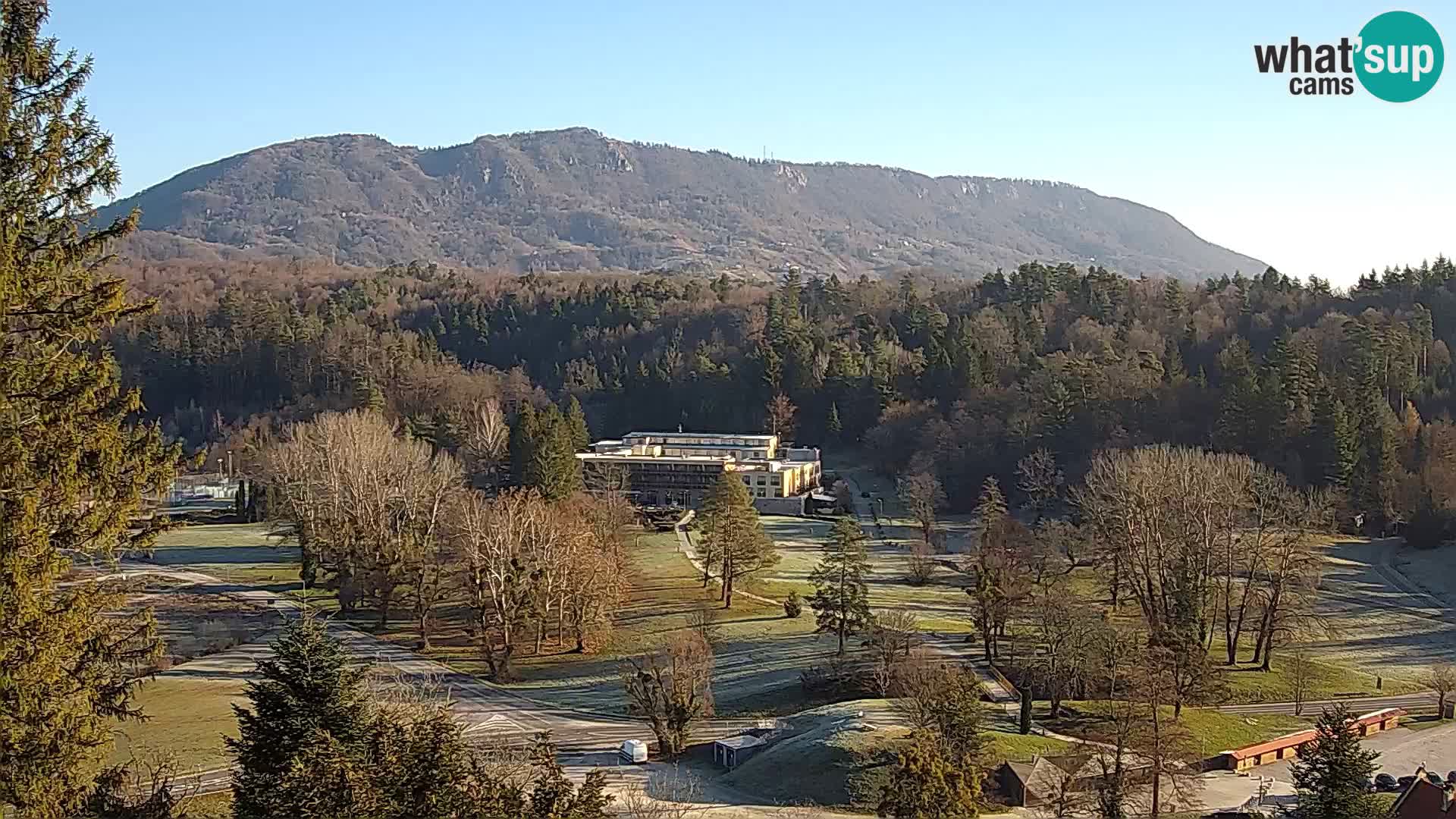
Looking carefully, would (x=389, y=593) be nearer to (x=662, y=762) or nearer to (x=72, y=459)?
(x=662, y=762)

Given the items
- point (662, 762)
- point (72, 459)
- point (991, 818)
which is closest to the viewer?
point (72, 459)

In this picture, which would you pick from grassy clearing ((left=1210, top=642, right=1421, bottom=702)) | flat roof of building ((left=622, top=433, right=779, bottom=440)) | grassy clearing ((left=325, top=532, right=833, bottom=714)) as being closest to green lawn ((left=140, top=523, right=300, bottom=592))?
grassy clearing ((left=325, top=532, right=833, bottom=714))

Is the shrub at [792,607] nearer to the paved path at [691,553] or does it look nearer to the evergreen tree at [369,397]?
the paved path at [691,553]

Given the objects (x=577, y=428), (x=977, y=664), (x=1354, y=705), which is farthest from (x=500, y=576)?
(x=577, y=428)

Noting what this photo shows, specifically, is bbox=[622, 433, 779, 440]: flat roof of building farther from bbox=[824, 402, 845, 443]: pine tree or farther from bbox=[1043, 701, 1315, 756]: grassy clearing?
bbox=[1043, 701, 1315, 756]: grassy clearing

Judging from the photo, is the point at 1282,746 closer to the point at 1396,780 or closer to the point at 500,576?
the point at 1396,780

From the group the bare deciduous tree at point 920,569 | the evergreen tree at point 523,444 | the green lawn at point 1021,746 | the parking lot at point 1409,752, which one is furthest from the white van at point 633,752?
the evergreen tree at point 523,444

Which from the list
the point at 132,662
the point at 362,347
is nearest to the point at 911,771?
the point at 132,662
